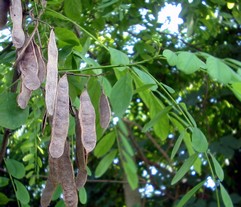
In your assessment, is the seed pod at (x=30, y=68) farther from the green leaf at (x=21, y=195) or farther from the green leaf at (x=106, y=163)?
the green leaf at (x=106, y=163)

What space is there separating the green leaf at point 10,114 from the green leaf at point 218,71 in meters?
0.31

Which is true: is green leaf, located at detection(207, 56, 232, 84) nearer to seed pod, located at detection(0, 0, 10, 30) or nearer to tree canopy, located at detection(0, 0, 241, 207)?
tree canopy, located at detection(0, 0, 241, 207)

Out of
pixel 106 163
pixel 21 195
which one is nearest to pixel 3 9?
pixel 21 195

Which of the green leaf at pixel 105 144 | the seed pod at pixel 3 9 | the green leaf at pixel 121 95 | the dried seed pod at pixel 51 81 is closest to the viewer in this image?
the dried seed pod at pixel 51 81

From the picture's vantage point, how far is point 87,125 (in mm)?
773

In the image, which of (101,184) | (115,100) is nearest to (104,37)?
(115,100)

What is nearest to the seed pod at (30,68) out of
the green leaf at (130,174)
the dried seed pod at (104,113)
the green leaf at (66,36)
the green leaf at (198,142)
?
the dried seed pod at (104,113)

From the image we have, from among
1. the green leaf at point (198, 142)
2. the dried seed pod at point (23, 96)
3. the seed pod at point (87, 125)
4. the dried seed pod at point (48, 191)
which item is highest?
the dried seed pod at point (23, 96)

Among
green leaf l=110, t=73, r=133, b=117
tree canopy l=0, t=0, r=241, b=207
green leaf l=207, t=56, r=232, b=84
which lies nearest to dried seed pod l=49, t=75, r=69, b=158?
tree canopy l=0, t=0, r=241, b=207

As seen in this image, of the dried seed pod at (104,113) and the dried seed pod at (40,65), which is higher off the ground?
the dried seed pod at (40,65)

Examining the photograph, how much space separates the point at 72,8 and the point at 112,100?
1.28ft

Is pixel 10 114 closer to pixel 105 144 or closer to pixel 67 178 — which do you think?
pixel 67 178

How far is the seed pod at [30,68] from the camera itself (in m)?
0.76

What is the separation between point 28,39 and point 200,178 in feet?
7.27
